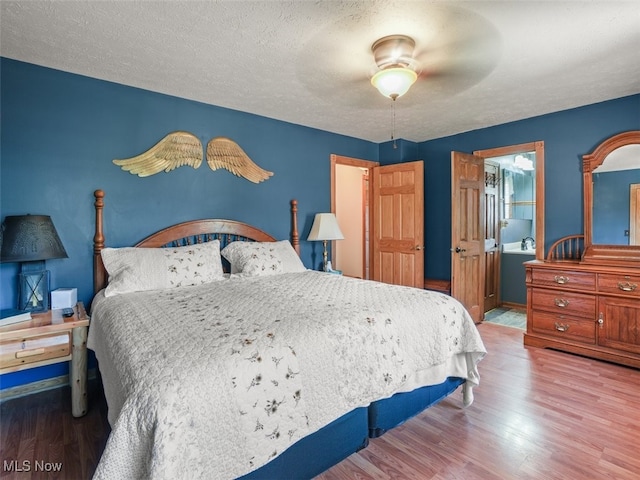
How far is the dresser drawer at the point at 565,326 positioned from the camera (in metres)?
3.12

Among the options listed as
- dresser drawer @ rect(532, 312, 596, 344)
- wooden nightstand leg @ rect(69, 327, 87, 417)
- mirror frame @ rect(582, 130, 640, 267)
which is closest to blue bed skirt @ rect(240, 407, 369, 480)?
wooden nightstand leg @ rect(69, 327, 87, 417)

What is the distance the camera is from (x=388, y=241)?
181 inches

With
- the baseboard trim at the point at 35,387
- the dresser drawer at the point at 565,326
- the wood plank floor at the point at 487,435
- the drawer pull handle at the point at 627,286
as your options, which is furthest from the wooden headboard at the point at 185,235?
the drawer pull handle at the point at 627,286

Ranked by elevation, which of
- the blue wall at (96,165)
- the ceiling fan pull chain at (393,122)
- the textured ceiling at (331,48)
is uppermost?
the ceiling fan pull chain at (393,122)

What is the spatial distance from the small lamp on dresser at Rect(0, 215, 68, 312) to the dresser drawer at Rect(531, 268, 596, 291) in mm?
4136

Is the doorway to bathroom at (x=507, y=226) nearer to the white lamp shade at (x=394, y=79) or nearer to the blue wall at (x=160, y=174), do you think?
the blue wall at (x=160, y=174)

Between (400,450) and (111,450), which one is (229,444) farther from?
(400,450)

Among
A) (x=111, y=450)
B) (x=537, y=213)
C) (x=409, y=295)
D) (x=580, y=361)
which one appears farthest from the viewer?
(x=537, y=213)

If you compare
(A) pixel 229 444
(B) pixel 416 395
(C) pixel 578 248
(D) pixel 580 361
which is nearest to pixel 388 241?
(C) pixel 578 248

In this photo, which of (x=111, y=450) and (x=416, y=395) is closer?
(x=111, y=450)

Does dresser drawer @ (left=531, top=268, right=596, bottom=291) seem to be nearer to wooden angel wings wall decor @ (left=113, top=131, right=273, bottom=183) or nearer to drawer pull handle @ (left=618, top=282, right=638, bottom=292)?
drawer pull handle @ (left=618, top=282, right=638, bottom=292)

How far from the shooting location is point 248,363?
1.32m

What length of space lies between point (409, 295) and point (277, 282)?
3.53 ft

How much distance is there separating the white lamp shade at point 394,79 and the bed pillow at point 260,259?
1767 millimetres
